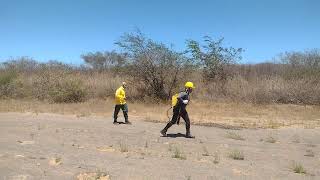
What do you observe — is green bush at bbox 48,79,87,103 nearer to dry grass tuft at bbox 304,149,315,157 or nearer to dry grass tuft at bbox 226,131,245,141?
dry grass tuft at bbox 226,131,245,141

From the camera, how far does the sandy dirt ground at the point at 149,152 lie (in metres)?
10.2

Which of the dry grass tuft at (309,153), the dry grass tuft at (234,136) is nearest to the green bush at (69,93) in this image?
the dry grass tuft at (234,136)

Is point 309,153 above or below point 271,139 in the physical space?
below

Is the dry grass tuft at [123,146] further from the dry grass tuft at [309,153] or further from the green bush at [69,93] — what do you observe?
the green bush at [69,93]

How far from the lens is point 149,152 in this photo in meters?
12.8

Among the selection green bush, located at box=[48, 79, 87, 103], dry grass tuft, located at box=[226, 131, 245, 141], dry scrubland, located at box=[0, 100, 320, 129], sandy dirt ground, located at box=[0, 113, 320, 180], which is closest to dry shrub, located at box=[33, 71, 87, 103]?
green bush, located at box=[48, 79, 87, 103]

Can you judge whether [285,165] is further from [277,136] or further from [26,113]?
[26,113]

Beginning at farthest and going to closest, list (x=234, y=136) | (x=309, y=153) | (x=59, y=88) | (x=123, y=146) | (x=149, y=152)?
(x=59, y=88), (x=234, y=136), (x=309, y=153), (x=123, y=146), (x=149, y=152)

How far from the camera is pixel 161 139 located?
51.1ft

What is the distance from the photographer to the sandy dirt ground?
33.5 feet

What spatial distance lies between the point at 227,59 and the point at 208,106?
6985 millimetres

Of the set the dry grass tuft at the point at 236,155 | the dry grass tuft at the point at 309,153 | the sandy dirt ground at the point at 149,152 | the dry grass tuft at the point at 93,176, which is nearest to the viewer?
the dry grass tuft at the point at 93,176

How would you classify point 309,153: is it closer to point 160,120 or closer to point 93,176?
point 93,176

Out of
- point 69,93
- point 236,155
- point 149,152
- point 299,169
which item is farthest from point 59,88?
point 299,169
